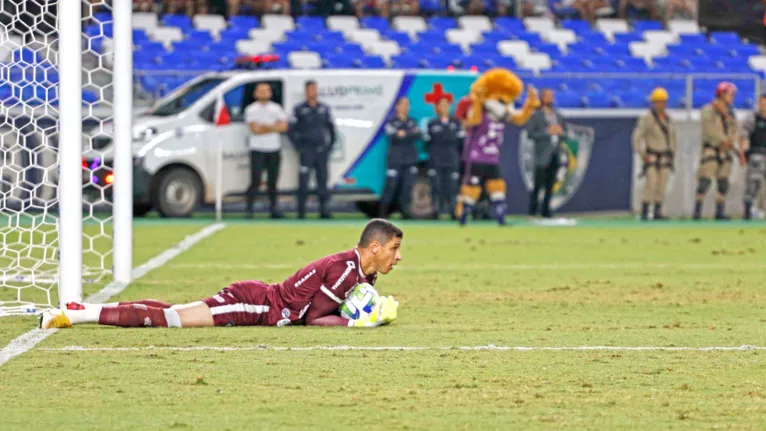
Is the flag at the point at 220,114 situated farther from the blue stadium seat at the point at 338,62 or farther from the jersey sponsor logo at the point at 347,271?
the jersey sponsor logo at the point at 347,271

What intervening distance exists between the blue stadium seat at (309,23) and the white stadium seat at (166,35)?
2743 mm

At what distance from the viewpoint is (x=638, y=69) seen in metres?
31.3

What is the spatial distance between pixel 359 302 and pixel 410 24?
78.3ft

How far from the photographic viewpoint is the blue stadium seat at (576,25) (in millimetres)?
33781

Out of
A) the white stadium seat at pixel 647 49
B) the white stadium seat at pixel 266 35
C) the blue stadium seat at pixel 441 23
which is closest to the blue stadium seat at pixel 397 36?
the blue stadium seat at pixel 441 23

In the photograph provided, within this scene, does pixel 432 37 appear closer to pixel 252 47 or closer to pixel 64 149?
pixel 252 47

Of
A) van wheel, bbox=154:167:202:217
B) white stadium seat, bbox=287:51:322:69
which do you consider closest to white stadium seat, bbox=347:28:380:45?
white stadium seat, bbox=287:51:322:69

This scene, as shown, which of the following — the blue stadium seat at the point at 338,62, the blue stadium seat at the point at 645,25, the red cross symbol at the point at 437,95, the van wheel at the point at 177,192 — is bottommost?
the van wheel at the point at 177,192

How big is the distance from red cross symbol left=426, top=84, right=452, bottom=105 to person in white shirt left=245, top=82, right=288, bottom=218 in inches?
90.9

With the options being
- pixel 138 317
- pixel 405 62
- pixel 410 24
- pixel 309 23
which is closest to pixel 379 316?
pixel 138 317

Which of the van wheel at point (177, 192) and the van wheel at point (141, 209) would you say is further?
the van wheel at point (141, 209)

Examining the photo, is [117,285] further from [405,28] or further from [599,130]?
[405,28]

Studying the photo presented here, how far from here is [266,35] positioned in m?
30.4

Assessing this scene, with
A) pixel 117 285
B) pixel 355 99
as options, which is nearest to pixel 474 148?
pixel 355 99
